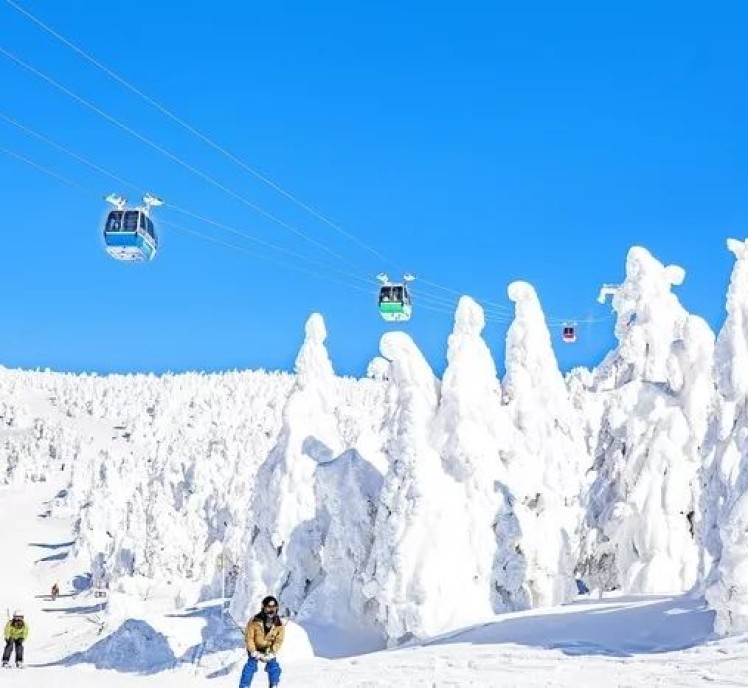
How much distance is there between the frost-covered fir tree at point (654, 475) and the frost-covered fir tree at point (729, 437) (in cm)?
795

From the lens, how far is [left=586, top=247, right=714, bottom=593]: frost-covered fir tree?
34250mm

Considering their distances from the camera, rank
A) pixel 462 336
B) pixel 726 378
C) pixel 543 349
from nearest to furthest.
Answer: pixel 726 378
pixel 462 336
pixel 543 349

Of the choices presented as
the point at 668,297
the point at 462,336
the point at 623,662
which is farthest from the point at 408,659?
the point at 668,297

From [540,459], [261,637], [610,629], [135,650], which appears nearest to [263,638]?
[261,637]

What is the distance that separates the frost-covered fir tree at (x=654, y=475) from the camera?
34.2m

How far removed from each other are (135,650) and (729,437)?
24.0 m

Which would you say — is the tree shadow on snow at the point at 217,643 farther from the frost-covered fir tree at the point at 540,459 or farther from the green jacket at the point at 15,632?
the frost-covered fir tree at the point at 540,459

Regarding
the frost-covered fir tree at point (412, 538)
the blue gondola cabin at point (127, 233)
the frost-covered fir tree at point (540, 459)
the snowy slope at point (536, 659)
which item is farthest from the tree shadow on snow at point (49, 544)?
the blue gondola cabin at point (127, 233)

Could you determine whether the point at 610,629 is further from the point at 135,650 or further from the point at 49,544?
the point at 49,544

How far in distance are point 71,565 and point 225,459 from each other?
20398 mm

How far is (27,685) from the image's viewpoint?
19562 mm

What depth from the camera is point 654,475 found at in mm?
34875

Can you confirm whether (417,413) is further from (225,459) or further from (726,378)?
(225,459)

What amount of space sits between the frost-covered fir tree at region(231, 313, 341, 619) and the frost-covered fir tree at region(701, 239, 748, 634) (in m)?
15.8
